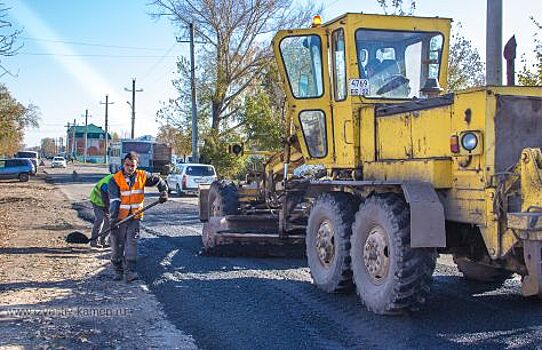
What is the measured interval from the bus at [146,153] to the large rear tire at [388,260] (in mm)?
35470

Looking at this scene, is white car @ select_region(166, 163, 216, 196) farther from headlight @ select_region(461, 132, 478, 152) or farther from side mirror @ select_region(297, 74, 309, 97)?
headlight @ select_region(461, 132, 478, 152)

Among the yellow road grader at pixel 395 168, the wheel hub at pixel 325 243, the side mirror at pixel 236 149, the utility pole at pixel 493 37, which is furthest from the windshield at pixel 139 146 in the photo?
the wheel hub at pixel 325 243

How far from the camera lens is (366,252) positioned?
274 inches

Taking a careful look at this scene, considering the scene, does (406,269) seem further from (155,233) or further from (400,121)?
(155,233)

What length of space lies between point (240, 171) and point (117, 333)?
92.9 feet

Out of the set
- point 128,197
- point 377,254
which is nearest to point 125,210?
point 128,197

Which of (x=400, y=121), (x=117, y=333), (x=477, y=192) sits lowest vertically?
(x=117, y=333)

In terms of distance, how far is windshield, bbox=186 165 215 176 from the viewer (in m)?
29.2

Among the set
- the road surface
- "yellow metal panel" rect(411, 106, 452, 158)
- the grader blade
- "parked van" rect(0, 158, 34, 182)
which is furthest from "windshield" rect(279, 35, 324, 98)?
"parked van" rect(0, 158, 34, 182)

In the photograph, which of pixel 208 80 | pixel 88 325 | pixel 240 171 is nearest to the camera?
pixel 88 325

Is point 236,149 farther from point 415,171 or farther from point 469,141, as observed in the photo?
point 469,141

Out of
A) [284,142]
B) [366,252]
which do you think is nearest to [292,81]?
[284,142]

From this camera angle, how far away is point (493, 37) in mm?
11469

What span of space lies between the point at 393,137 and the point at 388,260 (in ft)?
4.89
